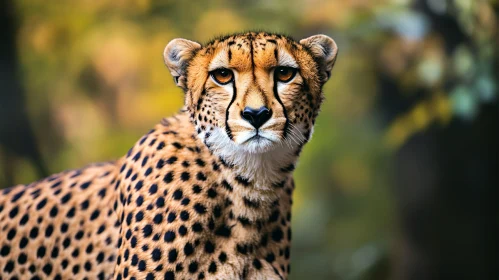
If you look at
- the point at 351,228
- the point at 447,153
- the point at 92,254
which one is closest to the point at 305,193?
the point at 351,228

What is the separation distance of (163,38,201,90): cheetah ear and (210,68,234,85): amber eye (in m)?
0.09

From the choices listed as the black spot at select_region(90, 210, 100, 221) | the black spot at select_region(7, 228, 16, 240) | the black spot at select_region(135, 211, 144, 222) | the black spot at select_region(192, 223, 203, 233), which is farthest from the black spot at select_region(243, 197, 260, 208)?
the black spot at select_region(7, 228, 16, 240)

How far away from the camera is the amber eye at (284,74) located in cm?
126

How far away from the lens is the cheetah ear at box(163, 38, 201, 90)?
1329 mm

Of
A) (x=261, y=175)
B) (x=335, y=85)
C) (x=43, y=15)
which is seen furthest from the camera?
(x=335, y=85)

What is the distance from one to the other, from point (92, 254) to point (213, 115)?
0.49 m

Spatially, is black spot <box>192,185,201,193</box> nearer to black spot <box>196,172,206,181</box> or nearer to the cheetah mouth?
black spot <box>196,172,206,181</box>

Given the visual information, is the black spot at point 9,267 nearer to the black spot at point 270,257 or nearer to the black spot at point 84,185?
the black spot at point 84,185

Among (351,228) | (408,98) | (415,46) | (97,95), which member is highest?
(415,46)

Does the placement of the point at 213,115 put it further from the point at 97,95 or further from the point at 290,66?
the point at 97,95

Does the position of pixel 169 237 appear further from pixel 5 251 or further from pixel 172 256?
pixel 5 251

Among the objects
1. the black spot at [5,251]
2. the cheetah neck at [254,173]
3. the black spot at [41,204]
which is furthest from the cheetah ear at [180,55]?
the black spot at [5,251]

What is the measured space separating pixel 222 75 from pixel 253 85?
9cm

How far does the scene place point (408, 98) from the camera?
310 centimetres
